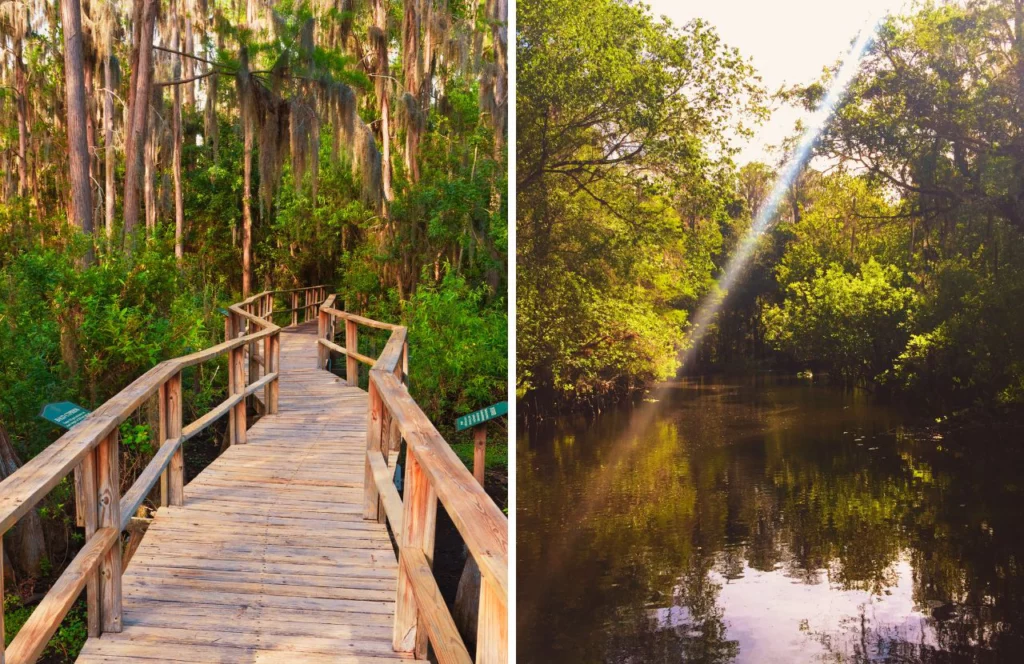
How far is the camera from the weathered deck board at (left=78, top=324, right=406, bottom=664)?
87.7 inches

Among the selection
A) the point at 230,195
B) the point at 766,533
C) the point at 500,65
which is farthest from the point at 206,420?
the point at 230,195

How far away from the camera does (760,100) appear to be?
225 cm

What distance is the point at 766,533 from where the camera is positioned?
211 cm

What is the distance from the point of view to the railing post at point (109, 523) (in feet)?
7.37

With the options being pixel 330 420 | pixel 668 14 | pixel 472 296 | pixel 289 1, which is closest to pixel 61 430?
pixel 330 420

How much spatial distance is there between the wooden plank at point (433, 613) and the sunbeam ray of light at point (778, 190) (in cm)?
89

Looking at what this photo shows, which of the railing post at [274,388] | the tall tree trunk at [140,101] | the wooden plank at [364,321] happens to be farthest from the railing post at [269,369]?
Result: the tall tree trunk at [140,101]

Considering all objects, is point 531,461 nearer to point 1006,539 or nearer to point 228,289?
point 1006,539

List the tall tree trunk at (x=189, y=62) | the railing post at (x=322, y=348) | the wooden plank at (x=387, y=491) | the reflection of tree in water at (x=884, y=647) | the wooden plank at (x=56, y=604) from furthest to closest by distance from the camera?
the tall tree trunk at (x=189, y=62)
the railing post at (x=322, y=348)
the wooden plank at (x=387, y=491)
the reflection of tree in water at (x=884, y=647)
the wooden plank at (x=56, y=604)

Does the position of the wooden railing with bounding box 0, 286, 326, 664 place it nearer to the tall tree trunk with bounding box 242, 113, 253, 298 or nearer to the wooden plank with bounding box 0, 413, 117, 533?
the wooden plank with bounding box 0, 413, 117, 533

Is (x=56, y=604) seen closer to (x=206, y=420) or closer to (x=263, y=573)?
(x=263, y=573)

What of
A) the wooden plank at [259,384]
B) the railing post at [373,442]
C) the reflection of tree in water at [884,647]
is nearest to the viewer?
the reflection of tree in water at [884,647]

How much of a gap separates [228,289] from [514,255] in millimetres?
8798

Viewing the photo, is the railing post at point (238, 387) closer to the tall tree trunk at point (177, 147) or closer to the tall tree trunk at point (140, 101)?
the tall tree trunk at point (140, 101)
